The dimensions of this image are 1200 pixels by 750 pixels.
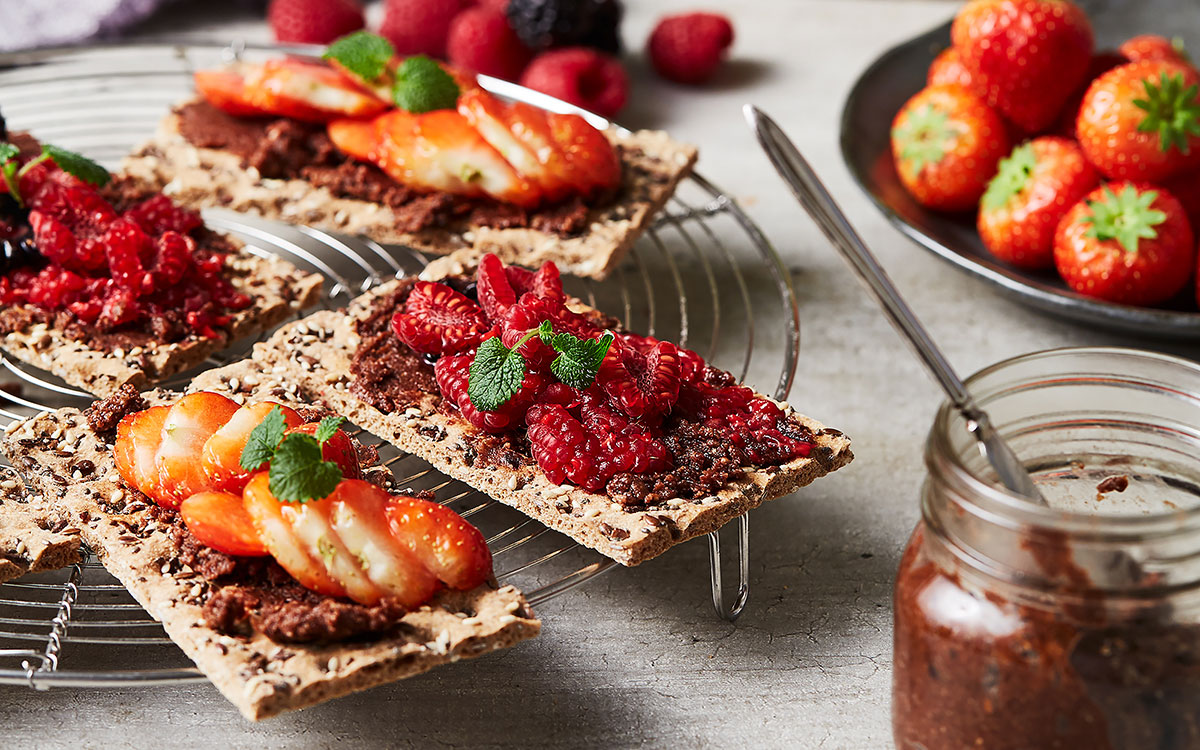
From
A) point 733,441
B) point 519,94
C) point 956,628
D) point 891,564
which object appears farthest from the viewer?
point 519,94

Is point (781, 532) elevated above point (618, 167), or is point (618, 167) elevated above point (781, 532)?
point (618, 167)

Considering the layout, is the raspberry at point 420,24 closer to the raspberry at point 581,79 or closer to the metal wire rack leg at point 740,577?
the raspberry at point 581,79

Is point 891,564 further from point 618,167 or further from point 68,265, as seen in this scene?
point 68,265

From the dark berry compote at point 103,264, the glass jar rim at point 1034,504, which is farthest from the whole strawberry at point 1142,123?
the dark berry compote at point 103,264

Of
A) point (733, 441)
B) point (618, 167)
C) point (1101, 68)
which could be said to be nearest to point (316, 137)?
point (618, 167)

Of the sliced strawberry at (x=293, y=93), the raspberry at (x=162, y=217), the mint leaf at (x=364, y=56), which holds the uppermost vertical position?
the mint leaf at (x=364, y=56)

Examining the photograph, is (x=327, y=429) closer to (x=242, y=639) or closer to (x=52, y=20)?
(x=242, y=639)

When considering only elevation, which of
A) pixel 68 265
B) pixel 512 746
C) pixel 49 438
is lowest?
pixel 512 746
